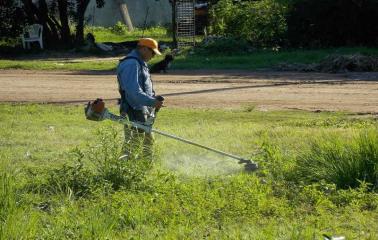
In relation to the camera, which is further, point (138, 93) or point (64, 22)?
point (64, 22)

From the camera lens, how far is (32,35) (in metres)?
32.4

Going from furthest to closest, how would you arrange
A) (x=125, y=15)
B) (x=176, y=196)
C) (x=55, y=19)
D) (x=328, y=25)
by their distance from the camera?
(x=125, y=15) < (x=55, y=19) < (x=328, y=25) < (x=176, y=196)

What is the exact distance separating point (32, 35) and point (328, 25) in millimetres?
11373

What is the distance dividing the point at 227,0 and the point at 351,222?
24.8m

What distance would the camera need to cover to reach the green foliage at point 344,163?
8.89 meters

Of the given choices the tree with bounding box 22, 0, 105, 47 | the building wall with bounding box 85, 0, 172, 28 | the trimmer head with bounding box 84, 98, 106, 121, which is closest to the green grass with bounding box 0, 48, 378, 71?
the tree with bounding box 22, 0, 105, 47

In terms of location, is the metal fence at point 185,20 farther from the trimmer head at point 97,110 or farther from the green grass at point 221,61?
the trimmer head at point 97,110

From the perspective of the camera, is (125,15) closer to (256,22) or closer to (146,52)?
(256,22)

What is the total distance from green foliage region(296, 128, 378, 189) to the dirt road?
21.8 ft

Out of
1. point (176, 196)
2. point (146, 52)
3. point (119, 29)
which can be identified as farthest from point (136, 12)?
point (176, 196)

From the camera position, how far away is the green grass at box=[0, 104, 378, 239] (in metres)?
7.20

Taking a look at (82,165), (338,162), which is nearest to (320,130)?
(338,162)

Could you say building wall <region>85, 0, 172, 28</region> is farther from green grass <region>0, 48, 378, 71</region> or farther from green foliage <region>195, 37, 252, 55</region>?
green grass <region>0, 48, 378, 71</region>

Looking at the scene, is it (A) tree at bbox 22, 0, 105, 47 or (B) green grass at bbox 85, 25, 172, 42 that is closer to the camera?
(A) tree at bbox 22, 0, 105, 47
